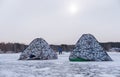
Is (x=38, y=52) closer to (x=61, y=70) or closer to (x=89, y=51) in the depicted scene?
(x=89, y=51)

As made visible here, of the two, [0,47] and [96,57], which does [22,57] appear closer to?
[96,57]

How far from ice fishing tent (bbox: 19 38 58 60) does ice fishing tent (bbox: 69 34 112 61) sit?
2.65 m

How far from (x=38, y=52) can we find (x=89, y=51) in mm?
4342

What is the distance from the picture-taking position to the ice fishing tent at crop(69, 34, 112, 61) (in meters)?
18.0

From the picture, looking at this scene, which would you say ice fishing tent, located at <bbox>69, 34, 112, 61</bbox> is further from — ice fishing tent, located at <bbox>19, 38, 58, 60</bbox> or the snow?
the snow

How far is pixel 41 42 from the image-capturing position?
20.7 meters

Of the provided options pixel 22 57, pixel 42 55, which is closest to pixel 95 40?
pixel 42 55

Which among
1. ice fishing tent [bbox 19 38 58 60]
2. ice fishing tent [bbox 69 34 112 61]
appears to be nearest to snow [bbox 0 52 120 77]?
ice fishing tent [bbox 69 34 112 61]

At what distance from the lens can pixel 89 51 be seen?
18.2 m

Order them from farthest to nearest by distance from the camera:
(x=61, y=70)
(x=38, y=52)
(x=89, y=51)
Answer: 1. (x=38, y=52)
2. (x=89, y=51)
3. (x=61, y=70)

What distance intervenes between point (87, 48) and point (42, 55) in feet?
12.8

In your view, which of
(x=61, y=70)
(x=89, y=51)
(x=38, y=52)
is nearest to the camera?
(x=61, y=70)

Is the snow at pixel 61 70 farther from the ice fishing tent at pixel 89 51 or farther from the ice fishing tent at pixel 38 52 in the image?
the ice fishing tent at pixel 38 52

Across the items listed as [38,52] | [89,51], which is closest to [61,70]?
[89,51]
